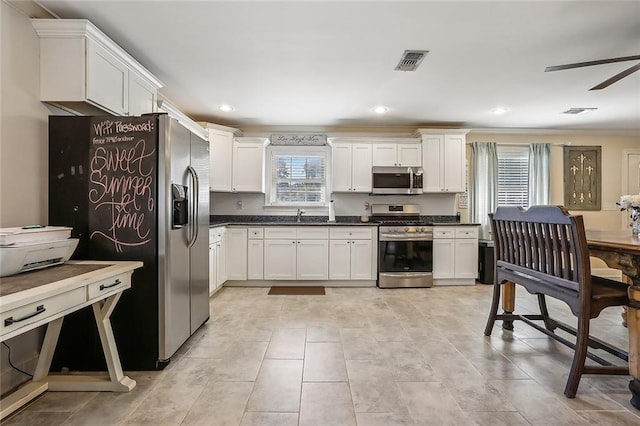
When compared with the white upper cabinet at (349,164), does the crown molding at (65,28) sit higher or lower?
higher

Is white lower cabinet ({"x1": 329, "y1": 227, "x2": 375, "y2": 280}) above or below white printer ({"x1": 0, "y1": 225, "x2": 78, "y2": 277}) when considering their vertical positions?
below

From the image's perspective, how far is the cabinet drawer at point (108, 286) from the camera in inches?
64.7

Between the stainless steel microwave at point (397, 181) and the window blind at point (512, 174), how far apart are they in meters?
1.58

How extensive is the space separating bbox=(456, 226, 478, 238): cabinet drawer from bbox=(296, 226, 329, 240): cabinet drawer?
197cm

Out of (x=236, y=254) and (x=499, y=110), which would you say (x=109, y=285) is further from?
(x=499, y=110)

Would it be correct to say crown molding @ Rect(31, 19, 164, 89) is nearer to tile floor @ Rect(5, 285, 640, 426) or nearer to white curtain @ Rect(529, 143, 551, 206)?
tile floor @ Rect(5, 285, 640, 426)

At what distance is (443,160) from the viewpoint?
15.9ft

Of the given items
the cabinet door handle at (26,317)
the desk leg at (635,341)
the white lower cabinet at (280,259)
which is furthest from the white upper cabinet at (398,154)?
the cabinet door handle at (26,317)

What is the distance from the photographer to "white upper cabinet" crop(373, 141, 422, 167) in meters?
4.83

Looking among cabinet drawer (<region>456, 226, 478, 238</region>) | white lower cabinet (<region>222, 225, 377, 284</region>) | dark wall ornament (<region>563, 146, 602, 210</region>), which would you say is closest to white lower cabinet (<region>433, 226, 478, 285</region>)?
cabinet drawer (<region>456, 226, 478, 238</region>)

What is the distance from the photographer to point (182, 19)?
227cm

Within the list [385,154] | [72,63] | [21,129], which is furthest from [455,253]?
[21,129]

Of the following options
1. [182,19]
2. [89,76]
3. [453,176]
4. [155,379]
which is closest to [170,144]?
[89,76]

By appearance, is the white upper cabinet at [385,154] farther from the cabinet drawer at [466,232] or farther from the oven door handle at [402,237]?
the cabinet drawer at [466,232]
